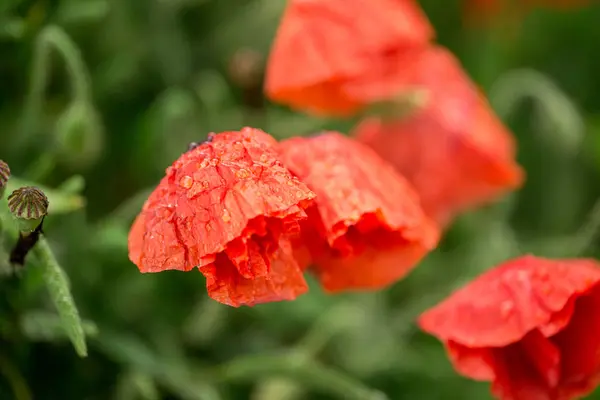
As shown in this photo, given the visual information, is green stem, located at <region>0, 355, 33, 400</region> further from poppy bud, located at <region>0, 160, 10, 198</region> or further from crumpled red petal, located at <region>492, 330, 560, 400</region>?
crumpled red petal, located at <region>492, 330, 560, 400</region>

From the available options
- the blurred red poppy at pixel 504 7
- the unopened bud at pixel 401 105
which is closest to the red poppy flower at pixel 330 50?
the unopened bud at pixel 401 105

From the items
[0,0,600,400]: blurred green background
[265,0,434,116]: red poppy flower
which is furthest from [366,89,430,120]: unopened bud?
[0,0,600,400]: blurred green background

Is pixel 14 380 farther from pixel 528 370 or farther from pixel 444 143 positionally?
pixel 444 143

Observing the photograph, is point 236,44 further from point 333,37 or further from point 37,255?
point 37,255

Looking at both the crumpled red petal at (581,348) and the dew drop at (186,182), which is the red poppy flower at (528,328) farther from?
the dew drop at (186,182)

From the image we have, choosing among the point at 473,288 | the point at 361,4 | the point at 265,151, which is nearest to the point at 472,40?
the point at 361,4

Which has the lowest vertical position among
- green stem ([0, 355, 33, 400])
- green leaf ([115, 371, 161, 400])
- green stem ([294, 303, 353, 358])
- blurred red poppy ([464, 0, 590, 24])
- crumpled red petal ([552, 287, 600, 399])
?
green stem ([294, 303, 353, 358])

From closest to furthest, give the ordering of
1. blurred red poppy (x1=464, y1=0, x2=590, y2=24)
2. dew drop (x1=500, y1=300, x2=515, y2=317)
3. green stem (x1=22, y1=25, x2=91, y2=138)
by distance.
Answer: dew drop (x1=500, y1=300, x2=515, y2=317) → green stem (x1=22, y1=25, x2=91, y2=138) → blurred red poppy (x1=464, y1=0, x2=590, y2=24)

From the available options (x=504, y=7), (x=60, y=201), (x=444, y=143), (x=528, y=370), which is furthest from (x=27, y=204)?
(x=504, y=7)
